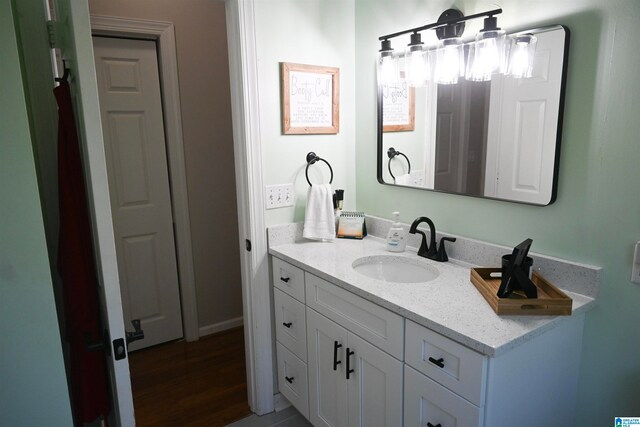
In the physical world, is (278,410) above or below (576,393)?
below

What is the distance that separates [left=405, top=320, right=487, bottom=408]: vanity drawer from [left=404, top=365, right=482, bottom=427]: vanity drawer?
25mm

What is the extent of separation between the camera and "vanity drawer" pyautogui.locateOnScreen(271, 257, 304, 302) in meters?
1.94

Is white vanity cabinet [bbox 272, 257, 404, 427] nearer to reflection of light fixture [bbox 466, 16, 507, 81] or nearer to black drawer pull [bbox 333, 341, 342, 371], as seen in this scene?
black drawer pull [bbox 333, 341, 342, 371]

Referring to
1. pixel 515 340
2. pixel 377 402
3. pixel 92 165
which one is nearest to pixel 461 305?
pixel 515 340

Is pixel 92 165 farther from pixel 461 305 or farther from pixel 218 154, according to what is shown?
pixel 218 154

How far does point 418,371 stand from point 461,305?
0.26m

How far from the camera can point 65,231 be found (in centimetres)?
123

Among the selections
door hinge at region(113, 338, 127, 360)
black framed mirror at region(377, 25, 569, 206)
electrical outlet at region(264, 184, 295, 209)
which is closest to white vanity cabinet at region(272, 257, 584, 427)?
electrical outlet at region(264, 184, 295, 209)

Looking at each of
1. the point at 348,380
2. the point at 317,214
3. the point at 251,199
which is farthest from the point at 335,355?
the point at 251,199

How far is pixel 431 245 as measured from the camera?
189 centimetres

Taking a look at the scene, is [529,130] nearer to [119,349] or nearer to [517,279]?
[517,279]

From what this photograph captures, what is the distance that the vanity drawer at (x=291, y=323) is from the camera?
6.48 ft

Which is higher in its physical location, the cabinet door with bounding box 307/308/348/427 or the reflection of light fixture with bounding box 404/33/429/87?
the reflection of light fixture with bounding box 404/33/429/87

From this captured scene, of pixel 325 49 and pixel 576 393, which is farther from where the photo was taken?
pixel 325 49
